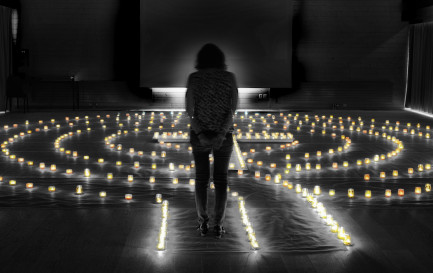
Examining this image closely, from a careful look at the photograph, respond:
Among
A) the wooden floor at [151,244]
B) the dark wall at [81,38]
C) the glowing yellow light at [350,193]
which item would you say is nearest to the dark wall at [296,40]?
the dark wall at [81,38]

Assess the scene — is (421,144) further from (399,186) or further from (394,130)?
(399,186)

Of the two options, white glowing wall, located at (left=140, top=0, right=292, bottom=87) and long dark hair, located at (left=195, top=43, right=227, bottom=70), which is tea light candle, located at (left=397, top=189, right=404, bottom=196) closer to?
long dark hair, located at (left=195, top=43, right=227, bottom=70)

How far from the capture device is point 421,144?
33.6 ft

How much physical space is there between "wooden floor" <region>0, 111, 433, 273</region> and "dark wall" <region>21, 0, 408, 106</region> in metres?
11.5

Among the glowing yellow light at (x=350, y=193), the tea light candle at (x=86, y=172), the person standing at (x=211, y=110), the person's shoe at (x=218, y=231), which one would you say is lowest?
the person's shoe at (x=218, y=231)

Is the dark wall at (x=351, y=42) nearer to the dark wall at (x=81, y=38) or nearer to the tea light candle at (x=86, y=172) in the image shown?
the dark wall at (x=81, y=38)

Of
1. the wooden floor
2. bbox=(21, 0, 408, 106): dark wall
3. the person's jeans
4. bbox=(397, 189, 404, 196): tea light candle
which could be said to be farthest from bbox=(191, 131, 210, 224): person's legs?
bbox=(21, 0, 408, 106): dark wall

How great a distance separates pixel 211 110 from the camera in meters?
4.79

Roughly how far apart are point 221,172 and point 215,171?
6 centimetres

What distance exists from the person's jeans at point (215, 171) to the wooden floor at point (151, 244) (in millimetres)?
328

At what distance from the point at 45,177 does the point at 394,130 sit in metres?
7.38

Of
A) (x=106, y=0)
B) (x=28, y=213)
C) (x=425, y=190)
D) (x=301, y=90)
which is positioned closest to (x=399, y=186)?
(x=425, y=190)

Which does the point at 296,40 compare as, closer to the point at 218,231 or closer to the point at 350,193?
the point at 350,193

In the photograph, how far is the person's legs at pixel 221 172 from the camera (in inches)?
188
